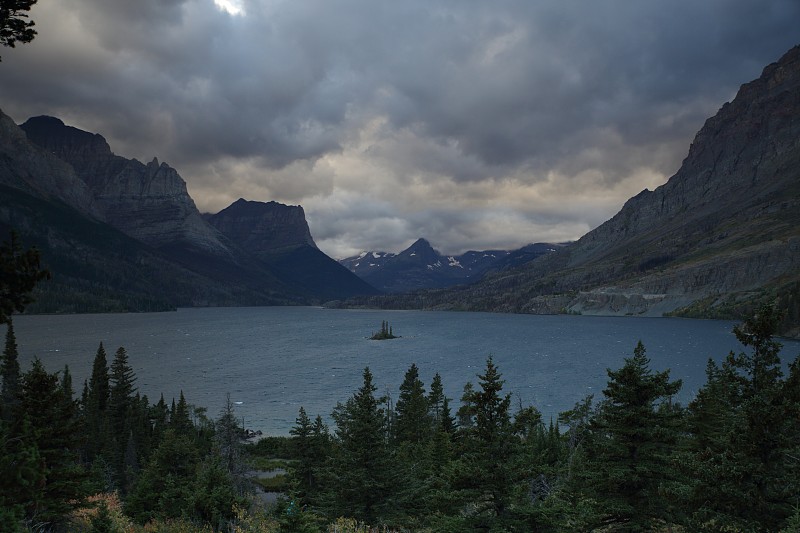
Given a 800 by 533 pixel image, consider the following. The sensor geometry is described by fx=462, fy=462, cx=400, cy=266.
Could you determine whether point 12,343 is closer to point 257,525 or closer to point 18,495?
point 257,525

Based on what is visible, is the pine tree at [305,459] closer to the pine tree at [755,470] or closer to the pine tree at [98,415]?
the pine tree at [98,415]

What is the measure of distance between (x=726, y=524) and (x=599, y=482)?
5500 millimetres

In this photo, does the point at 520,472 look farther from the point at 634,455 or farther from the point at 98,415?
the point at 98,415

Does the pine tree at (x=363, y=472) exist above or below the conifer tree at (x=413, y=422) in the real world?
above

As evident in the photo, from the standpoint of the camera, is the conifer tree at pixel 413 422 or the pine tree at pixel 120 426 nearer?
the pine tree at pixel 120 426

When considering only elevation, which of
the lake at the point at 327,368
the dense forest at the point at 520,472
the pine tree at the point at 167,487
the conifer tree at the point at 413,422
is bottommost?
the lake at the point at 327,368

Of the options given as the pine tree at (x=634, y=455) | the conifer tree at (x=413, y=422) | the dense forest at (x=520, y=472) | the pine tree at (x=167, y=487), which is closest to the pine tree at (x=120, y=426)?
the pine tree at (x=167, y=487)

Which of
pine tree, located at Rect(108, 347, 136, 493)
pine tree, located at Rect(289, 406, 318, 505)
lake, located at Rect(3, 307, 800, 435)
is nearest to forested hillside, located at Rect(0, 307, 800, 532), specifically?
pine tree, located at Rect(289, 406, 318, 505)

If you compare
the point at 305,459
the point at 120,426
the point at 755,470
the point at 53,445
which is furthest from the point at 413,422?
the point at 755,470

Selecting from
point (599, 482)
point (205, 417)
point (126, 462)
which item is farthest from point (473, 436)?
point (205, 417)

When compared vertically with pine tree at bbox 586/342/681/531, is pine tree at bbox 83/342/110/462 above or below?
below

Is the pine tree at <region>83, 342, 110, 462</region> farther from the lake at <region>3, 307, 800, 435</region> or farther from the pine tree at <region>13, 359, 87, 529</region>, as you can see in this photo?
the pine tree at <region>13, 359, 87, 529</region>

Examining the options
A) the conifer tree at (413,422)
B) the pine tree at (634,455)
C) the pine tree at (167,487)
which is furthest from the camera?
the conifer tree at (413,422)

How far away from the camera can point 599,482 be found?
71.5 ft
